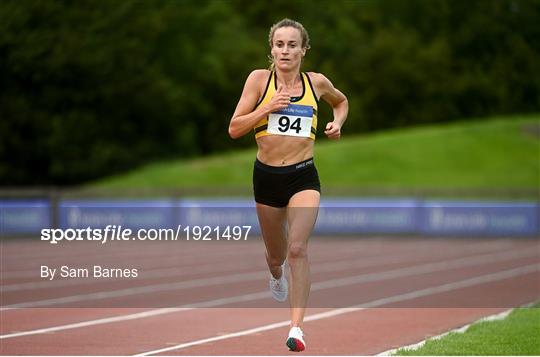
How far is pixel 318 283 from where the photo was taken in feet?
55.1

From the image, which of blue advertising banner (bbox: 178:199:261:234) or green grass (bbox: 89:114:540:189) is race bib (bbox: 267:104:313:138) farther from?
green grass (bbox: 89:114:540:189)

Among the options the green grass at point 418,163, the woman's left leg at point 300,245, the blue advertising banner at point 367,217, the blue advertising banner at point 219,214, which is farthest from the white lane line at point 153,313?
the green grass at point 418,163

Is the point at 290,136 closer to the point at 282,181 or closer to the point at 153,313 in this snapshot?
the point at 282,181

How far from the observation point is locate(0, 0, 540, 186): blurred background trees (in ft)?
103

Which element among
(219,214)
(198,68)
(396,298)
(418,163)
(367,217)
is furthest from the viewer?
(198,68)

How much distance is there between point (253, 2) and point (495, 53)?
136 feet

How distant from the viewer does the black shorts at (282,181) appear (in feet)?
25.7

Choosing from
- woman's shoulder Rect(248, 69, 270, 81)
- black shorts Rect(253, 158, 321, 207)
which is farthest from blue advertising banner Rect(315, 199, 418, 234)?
woman's shoulder Rect(248, 69, 270, 81)

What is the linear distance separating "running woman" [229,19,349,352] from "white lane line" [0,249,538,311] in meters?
5.43

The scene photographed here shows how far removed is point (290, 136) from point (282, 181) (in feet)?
1.00

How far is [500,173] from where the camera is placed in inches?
1617

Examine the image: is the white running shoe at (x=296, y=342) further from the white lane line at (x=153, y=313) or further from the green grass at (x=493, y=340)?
the white lane line at (x=153, y=313)

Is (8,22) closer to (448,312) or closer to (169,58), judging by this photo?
(448,312)

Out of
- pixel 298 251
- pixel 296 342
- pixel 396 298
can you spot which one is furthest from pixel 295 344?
pixel 396 298
